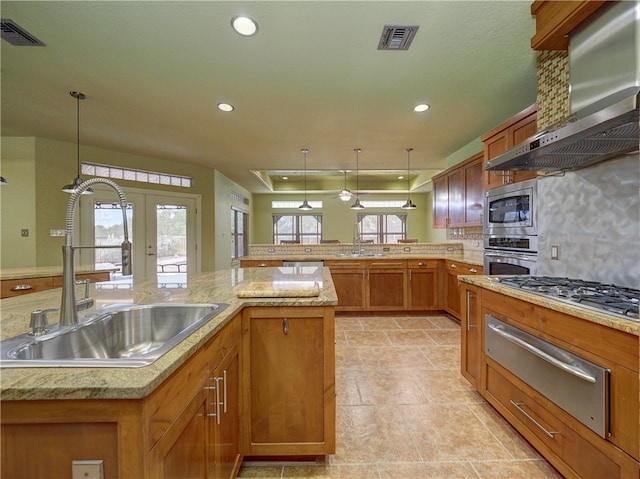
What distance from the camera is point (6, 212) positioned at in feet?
12.8

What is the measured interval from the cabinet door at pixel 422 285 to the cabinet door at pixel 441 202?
0.94m

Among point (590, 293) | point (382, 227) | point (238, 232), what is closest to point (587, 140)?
point (590, 293)

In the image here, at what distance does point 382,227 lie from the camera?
9.83m

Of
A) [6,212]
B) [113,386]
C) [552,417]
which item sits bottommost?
[552,417]

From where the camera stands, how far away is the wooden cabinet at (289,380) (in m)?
1.44

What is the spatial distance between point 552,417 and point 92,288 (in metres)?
2.78

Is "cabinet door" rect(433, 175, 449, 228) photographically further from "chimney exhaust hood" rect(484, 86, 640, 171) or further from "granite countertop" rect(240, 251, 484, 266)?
"chimney exhaust hood" rect(484, 86, 640, 171)

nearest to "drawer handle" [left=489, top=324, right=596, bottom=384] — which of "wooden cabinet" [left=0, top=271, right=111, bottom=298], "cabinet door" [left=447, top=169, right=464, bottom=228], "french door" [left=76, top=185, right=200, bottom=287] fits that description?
"cabinet door" [left=447, top=169, right=464, bottom=228]

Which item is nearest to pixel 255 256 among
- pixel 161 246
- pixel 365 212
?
pixel 161 246

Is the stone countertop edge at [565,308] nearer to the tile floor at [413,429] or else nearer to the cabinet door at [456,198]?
the tile floor at [413,429]

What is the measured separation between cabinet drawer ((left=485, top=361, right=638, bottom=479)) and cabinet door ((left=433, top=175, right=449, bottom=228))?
3.26 metres

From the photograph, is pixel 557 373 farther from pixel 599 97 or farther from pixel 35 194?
pixel 35 194

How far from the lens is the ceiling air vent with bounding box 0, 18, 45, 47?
189 cm

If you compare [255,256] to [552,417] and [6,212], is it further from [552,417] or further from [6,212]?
[552,417]
